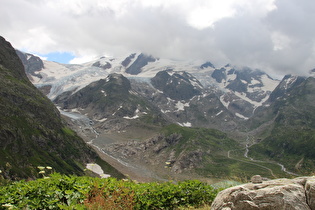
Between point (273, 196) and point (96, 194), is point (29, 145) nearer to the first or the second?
point (96, 194)

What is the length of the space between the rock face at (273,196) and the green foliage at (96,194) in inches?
181

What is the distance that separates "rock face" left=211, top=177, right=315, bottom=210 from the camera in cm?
940

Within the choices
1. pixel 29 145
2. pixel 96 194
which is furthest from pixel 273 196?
pixel 29 145

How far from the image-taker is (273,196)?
9.69 meters

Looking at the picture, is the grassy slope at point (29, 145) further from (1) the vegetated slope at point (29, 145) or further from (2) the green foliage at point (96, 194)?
(2) the green foliage at point (96, 194)

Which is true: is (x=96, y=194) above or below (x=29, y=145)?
above

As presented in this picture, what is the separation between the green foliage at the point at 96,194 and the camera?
11492mm

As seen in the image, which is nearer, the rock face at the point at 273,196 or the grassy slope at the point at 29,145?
the rock face at the point at 273,196

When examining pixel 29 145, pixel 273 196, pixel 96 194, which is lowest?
pixel 29 145

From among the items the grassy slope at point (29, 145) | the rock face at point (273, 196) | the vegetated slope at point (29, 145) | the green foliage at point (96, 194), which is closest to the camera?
the rock face at point (273, 196)

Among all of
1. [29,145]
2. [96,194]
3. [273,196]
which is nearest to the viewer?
[273,196]

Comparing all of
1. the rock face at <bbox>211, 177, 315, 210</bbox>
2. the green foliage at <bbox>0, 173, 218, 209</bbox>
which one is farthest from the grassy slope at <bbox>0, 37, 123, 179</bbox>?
the rock face at <bbox>211, 177, 315, 210</bbox>

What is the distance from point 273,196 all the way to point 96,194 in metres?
8.11

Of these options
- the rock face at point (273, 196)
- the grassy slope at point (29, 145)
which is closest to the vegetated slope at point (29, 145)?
the grassy slope at point (29, 145)
